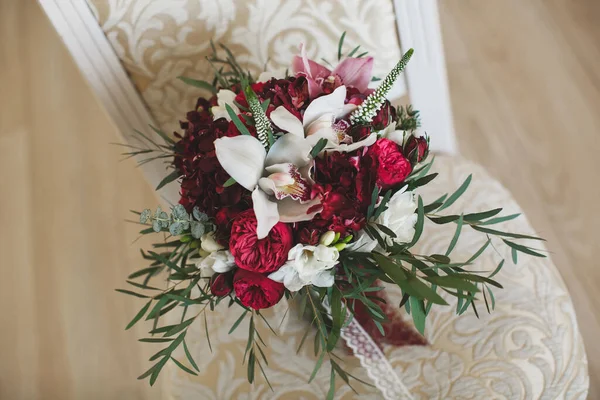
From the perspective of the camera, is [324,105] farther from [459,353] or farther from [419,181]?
[459,353]

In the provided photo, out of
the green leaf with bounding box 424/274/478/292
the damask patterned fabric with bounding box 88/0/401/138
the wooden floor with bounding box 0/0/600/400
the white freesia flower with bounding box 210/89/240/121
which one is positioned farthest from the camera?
the wooden floor with bounding box 0/0/600/400

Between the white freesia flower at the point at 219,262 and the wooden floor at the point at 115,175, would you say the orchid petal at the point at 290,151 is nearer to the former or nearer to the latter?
the white freesia flower at the point at 219,262

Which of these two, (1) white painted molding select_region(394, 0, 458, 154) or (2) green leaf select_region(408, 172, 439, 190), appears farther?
(1) white painted molding select_region(394, 0, 458, 154)

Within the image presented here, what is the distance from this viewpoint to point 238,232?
45 cm

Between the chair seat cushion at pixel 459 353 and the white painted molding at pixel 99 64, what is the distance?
24 centimetres

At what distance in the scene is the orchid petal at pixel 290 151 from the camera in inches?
18.2

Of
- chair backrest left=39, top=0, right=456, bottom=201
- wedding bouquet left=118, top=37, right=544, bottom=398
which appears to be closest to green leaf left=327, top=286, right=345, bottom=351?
wedding bouquet left=118, top=37, right=544, bottom=398

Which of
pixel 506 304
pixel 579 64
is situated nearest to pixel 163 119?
pixel 506 304

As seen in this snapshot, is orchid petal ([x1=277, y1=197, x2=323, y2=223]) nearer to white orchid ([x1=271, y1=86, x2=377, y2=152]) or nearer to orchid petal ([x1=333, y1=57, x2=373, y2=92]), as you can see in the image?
white orchid ([x1=271, y1=86, x2=377, y2=152])

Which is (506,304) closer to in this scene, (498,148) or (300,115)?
(300,115)

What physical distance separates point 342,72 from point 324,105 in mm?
103

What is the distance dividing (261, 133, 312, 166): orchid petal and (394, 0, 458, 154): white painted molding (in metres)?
0.33

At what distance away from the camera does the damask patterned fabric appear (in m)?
0.63

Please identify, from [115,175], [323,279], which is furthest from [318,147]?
[115,175]
